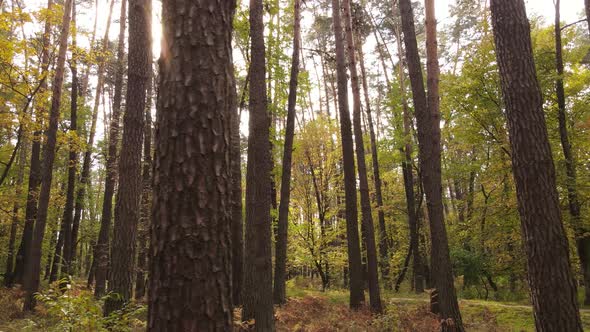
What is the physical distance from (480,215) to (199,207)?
14.5 m

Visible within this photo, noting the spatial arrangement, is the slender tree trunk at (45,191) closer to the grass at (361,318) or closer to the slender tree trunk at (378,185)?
the grass at (361,318)

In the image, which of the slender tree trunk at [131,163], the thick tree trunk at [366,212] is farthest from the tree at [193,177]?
the thick tree trunk at [366,212]

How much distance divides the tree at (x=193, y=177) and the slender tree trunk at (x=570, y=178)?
12130 millimetres

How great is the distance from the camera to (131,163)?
7.75 meters

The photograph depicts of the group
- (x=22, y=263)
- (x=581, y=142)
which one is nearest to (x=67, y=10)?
(x=22, y=263)

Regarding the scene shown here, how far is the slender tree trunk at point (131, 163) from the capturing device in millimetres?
7324

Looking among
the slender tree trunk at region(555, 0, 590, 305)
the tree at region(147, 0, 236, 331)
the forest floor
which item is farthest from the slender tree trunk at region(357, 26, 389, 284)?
the tree at region(147, 0, 236, 331)

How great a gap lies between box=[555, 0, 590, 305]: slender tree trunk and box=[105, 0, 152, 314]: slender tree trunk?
1126 centimetres

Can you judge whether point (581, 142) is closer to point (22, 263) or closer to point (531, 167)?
point (531, 167)

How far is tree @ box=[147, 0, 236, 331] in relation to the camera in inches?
83.7

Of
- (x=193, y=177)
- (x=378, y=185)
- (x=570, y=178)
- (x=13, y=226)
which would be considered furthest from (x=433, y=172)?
(x=13, y=226)

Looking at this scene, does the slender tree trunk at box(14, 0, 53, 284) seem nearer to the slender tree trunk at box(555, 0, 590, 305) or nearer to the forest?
the forest

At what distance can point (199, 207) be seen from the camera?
2207 millimetres

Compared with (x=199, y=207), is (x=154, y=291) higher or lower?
lower
